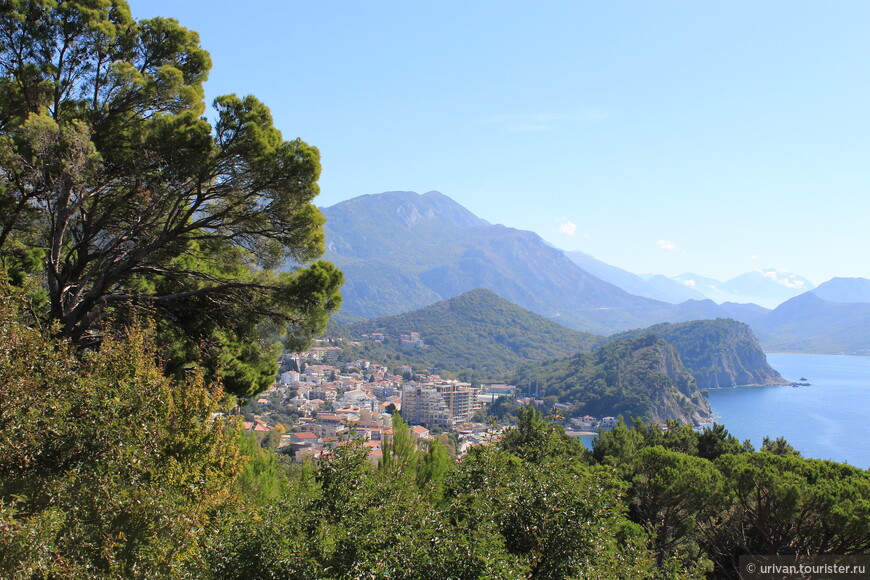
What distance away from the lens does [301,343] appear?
7.22m

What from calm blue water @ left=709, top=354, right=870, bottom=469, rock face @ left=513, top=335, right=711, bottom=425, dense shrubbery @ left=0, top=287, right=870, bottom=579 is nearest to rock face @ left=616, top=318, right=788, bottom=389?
calm blue water @ left=709, top=354, right=870, bottom=469

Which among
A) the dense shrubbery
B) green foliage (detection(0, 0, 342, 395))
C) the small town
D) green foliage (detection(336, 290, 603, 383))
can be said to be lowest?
the small town

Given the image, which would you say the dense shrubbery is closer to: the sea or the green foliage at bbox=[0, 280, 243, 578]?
the green foliage at bbox=[0, 280, 243, 578]

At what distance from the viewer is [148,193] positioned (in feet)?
22.4

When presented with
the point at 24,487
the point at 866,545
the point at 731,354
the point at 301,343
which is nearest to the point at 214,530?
the point at 24,487

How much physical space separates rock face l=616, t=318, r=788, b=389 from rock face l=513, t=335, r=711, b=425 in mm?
17461

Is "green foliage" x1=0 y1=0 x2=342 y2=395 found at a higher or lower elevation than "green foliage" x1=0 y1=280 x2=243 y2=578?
higher

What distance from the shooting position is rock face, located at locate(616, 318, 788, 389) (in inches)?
3676

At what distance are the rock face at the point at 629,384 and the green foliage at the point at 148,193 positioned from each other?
56.0 metres

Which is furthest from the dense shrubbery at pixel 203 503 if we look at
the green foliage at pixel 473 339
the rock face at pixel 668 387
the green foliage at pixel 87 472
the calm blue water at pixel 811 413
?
the green foliage at pixel 473 339

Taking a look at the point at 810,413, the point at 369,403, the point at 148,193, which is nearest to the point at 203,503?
the point at 148,193

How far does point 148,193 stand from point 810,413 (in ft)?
232

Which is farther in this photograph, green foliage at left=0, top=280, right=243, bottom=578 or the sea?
the sea

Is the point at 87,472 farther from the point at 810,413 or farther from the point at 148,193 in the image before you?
the point at 810,413
